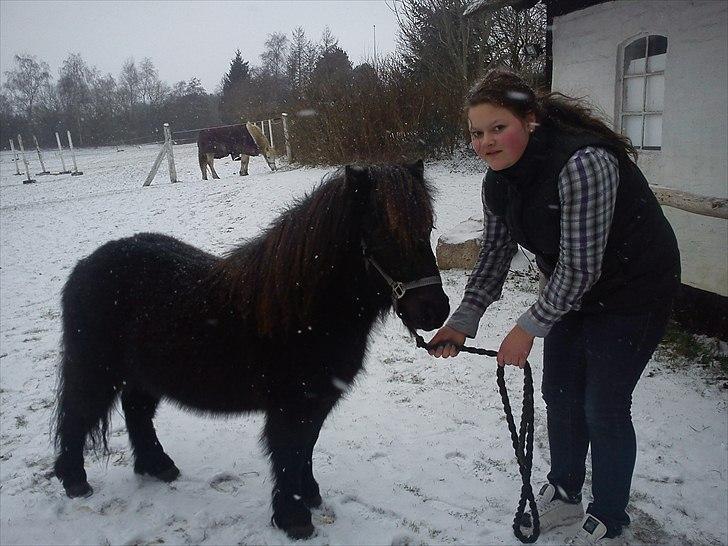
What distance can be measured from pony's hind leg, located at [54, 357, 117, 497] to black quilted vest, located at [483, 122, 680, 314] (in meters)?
2.48

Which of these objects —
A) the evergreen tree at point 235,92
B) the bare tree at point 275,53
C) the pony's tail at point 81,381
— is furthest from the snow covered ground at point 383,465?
the bare tree at point 275,53

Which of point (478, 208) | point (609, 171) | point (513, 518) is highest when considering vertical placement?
point (609, 171)

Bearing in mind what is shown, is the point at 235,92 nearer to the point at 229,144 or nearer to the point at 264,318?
the point at 229,144

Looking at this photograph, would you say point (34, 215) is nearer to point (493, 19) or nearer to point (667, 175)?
point (667, 175)

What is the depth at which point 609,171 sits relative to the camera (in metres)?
1.69

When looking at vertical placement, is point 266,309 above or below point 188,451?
above

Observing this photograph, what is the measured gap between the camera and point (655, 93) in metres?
5.22

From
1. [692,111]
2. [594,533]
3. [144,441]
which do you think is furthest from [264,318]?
[692,111]

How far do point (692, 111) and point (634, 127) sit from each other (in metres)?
1.01

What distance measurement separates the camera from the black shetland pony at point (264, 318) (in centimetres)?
193

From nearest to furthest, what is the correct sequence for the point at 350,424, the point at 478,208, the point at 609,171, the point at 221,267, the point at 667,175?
the point at 609,171 < the point at 221,267 < the point at 350,424 < the point at 667,175 < the point at 478,208

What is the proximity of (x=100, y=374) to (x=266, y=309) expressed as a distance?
125 cm

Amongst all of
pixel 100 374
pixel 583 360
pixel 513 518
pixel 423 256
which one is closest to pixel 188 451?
pixel 100 374

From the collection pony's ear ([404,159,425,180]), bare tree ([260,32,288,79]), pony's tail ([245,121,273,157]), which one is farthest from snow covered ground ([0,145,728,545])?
bare tree ([260,32,288,79])
